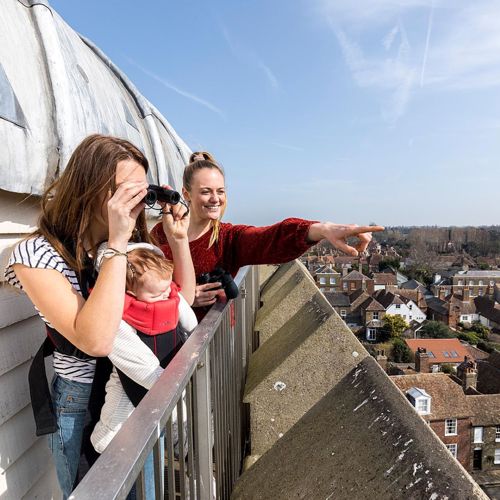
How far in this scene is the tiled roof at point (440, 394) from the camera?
23438mm

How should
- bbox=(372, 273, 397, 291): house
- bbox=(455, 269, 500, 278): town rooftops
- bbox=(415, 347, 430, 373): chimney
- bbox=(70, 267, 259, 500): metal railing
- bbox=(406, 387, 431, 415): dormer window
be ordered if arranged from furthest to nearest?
bbox=(455, 269, 500, 278): town rooftops
bbox=(372, 273, 397, 291): house
bbox=(415, 347, 430, 373): chimney
bbox=(406, 387, 431, 415): dormer window
bbox=(70, 267, 259, 500): metal railing

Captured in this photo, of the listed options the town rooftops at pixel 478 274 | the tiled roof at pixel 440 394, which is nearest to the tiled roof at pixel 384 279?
the town rooftops at pixel 478 274

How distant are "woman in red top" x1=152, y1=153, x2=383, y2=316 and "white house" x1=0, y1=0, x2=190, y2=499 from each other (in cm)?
73

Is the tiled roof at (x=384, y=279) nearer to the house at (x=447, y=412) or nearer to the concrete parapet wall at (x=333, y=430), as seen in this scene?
the house at (x=447, y=412)

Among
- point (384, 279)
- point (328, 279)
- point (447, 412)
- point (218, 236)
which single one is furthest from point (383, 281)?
point (218, 236)

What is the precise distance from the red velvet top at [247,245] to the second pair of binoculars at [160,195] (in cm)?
60

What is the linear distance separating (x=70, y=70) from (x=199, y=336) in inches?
79.2

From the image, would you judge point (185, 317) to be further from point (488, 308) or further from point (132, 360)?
point (488, 308)

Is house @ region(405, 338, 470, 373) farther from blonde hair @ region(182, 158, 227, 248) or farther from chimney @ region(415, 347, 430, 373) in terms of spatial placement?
blonde hair @ region(182, 158, 227, 248)

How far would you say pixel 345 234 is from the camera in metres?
2.12

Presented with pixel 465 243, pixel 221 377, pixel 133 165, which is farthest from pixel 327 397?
pixel 465 243

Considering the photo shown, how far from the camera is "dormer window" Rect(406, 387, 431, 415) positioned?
22.2 meters

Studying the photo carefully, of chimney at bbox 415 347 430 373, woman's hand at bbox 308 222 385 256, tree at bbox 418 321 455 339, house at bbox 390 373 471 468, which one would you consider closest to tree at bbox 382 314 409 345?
tree at bbox 418 321 455 339

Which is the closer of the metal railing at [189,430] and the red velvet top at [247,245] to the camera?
the metal railing at [189,430]
